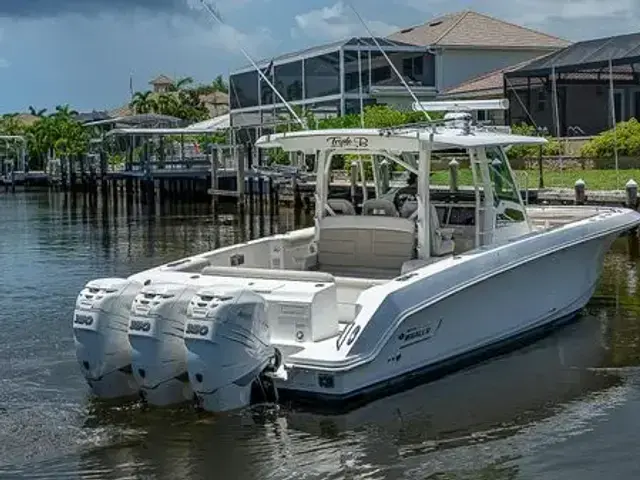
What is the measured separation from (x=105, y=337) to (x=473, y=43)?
5162cm

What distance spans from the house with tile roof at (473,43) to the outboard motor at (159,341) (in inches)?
1926

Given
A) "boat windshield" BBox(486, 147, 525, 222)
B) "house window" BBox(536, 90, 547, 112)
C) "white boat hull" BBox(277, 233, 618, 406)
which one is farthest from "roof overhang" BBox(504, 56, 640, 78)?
"boat windshield" BBox(486, 147, 525, 222)

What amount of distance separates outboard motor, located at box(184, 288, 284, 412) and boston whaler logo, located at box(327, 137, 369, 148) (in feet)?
9.82

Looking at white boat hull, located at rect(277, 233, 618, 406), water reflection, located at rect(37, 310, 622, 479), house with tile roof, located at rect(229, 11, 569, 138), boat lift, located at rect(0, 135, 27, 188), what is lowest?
water reflection, located at rect(37, 310, 622, 479)

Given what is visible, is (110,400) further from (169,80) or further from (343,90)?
(169,80)

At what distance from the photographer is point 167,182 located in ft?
184

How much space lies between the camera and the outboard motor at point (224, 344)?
9.88 metres

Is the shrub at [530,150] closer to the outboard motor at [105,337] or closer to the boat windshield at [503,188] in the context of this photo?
the boat windshield at [503,188]

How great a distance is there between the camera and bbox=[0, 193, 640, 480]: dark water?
372 inches

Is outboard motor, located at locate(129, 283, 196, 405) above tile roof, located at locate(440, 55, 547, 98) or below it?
below

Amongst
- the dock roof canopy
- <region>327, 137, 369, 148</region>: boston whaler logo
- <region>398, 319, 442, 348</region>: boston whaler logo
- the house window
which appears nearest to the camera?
<region>398, 319, 442, 348</region>: boston whaler logo

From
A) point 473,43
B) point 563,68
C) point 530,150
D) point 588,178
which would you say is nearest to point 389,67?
point 473,43

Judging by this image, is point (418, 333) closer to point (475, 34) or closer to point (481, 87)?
point (481, 87)

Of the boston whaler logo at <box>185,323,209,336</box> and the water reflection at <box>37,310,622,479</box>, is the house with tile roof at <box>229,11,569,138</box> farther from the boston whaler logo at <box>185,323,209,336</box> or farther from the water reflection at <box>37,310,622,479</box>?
the boston whaler logo at <box>185,323,209,336</box>
